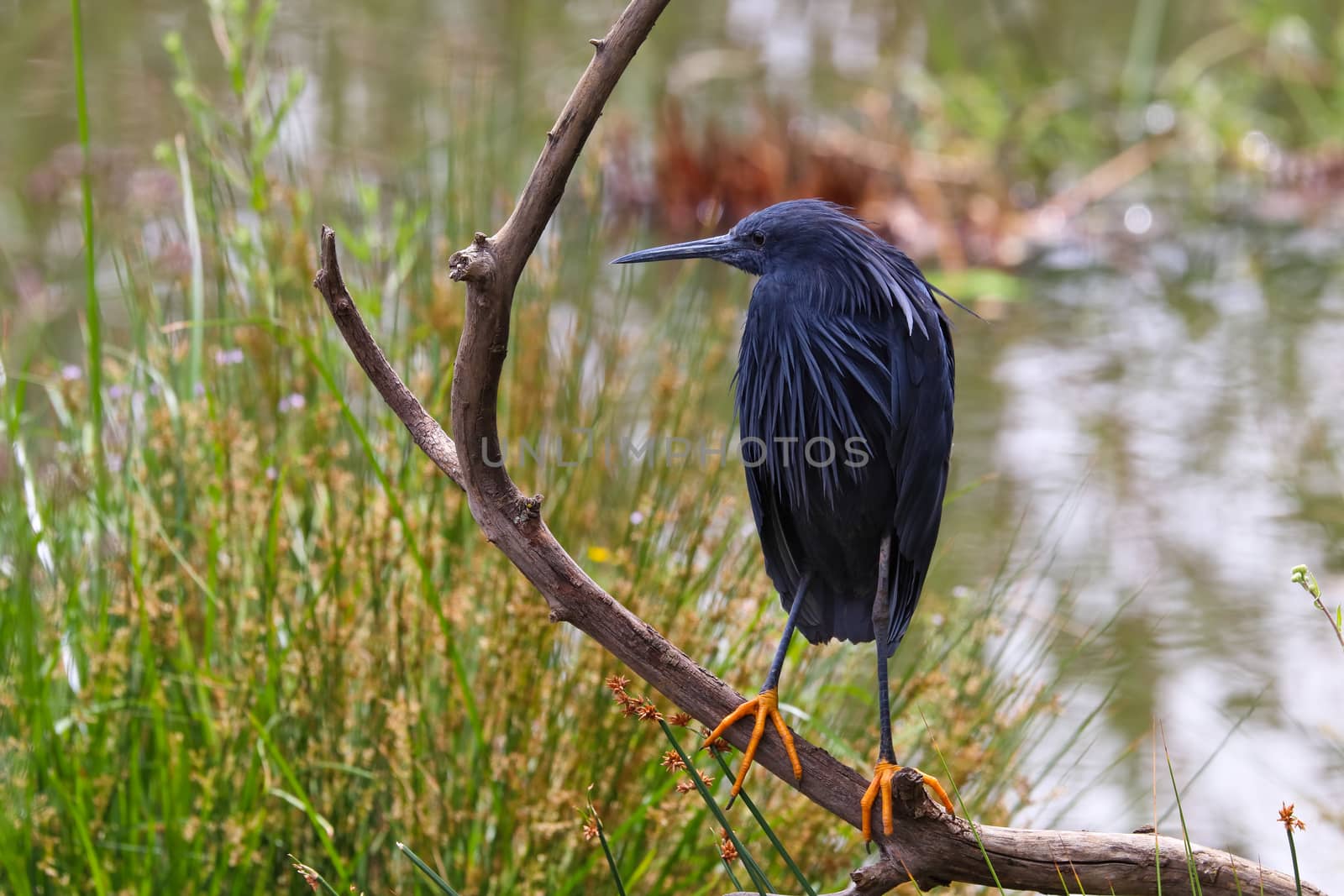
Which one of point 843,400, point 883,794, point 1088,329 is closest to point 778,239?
point 843,400

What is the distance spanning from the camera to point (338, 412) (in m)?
2.51

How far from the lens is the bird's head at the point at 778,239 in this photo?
5.21 feet

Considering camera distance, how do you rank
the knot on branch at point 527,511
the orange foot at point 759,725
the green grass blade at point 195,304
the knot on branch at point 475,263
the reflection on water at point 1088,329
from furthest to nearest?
the reflection on water at point 1088,329
the green grass blade at point 195,304
the orange foot at point 759,725
the knot on branch at point 527,511
the knot on branch at point 475,263

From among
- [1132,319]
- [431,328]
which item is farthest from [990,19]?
[431,328]

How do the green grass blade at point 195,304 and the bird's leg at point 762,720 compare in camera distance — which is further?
the green grass blade at point 195,304

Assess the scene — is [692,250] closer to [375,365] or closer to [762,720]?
[375,365]

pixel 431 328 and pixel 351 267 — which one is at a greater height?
pixel 351 267

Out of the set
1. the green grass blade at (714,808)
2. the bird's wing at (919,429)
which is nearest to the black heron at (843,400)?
the bird's wing at (919,429)

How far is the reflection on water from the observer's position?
3244 millimetres

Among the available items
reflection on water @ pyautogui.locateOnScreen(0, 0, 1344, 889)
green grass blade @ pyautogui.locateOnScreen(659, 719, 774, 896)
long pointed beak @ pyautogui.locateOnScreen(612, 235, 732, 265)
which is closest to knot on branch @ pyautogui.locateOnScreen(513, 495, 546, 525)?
green grass blade @ pyautogui.locateOnScreen(659, 719, 774, 896)

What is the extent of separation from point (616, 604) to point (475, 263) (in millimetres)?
403

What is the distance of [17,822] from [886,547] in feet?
4.47

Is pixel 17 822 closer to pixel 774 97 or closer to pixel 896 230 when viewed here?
pixel 896 230

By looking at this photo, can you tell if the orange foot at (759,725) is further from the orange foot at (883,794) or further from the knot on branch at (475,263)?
the knot on branch at (475,263)
